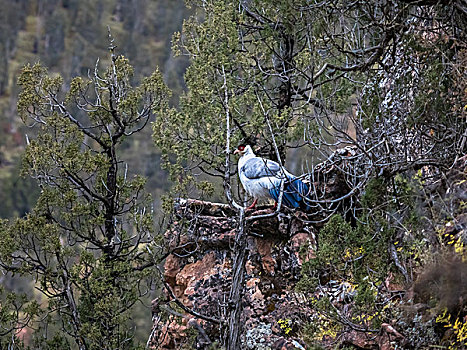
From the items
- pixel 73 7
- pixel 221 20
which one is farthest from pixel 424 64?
pixel 73 7

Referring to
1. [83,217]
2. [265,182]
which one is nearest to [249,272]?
[265,182]

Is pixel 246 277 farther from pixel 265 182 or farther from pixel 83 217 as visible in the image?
pixel 83 217

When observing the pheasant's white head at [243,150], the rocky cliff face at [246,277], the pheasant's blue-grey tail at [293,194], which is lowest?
the rocky cliff face at [246,277]

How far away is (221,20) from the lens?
8.72m

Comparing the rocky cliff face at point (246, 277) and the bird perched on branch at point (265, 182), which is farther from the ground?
the bird perched on branch at point (265, 182)

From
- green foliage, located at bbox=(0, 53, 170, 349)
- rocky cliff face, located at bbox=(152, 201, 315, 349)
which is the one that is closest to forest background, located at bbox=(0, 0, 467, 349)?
green foliage, located at bbox=(0, 53, 170, 349)

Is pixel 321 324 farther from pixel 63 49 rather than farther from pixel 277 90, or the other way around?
pixel 63 49

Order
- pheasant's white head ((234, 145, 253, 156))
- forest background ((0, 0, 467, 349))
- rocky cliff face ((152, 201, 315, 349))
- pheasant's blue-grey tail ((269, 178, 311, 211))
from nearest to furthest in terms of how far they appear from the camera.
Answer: forest background ((0, 0, 467, 349)) → pheasant's blue-grey tail ((269, 178, 311, 211)) → rocky cliff face ((152, 201, 315, 349)) → pheasant's white head ((234, 145, 253, 156))

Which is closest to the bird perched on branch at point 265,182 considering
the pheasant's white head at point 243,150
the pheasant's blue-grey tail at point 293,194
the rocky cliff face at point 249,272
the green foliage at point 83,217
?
the pheasant's blue-grey tail at point 293,194

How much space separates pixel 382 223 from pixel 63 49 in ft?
231

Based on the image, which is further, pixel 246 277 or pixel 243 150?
pixel 243 150

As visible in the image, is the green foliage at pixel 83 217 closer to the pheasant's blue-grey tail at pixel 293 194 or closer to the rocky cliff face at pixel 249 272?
the rocky cliff face at pixel 249 272

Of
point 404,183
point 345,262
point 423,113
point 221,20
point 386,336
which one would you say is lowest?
point 386,336

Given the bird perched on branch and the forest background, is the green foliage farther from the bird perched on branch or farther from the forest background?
the bird perched on branch
